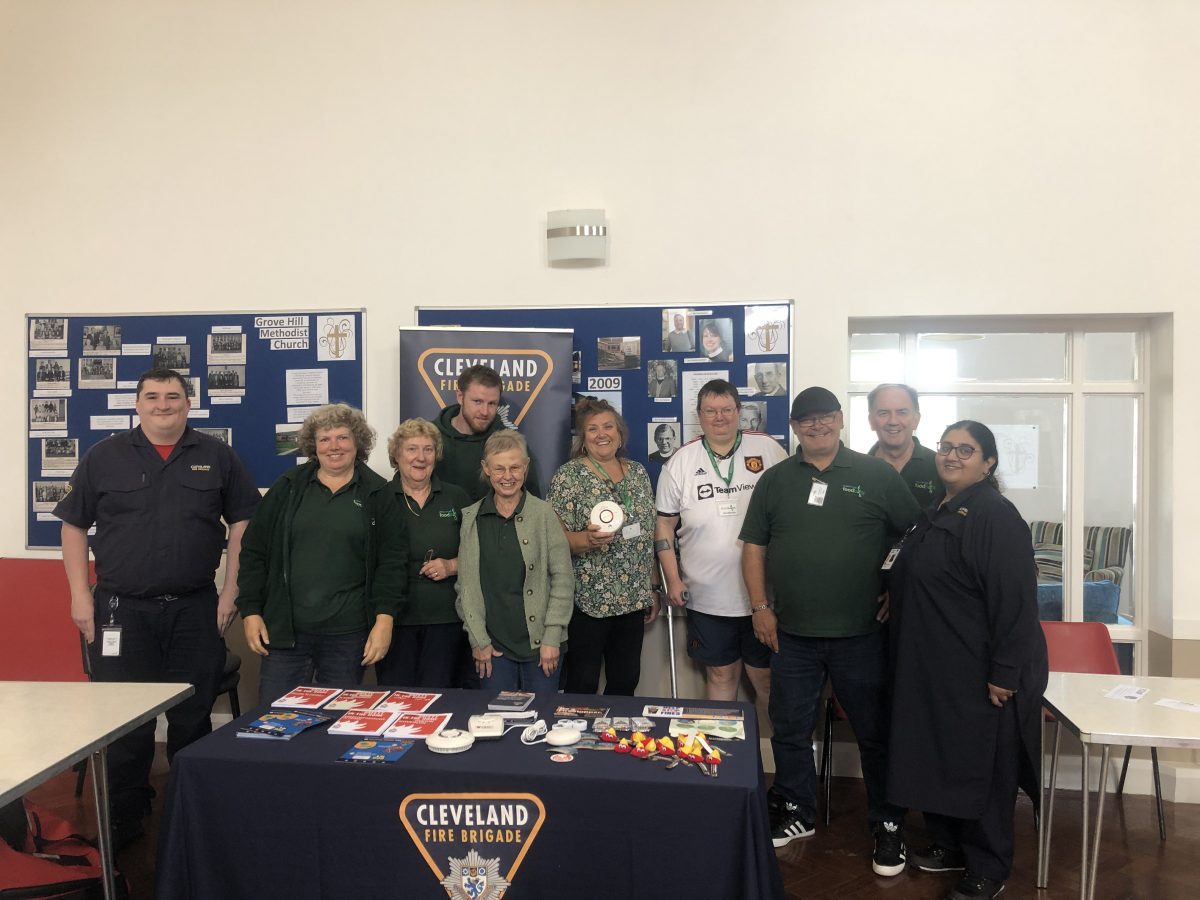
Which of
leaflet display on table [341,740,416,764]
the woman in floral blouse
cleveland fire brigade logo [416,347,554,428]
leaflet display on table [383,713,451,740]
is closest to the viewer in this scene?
leaflet display on table [341,740,416,764]

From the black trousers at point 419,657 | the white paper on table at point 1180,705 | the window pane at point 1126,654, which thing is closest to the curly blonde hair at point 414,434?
the black trousers at point 419,657

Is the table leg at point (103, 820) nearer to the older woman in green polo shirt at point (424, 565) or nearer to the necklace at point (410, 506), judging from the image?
the older woman in green polo shirt at point (424, 565)

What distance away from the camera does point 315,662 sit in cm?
286

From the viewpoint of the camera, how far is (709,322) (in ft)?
12.5

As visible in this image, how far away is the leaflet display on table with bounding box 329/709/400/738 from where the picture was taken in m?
2.22

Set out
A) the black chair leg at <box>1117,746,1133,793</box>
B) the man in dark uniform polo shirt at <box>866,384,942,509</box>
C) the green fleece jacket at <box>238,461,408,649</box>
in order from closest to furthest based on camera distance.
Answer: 1. the green fleece jacket at <box>238,461,408,649</box>
2. the man in dark uniform polo shirt at <box>866,384,942,509</box>
3. the black chair leg at <box>1117,746,1133,793</box>

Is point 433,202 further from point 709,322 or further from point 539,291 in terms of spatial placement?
point 709,322

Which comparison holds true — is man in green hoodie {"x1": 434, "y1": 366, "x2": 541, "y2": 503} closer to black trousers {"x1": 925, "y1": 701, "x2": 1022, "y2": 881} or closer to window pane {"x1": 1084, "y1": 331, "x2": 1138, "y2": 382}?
black trousers {"x1": 925, "y1": 701, "x2": 1022, "y2": 881}

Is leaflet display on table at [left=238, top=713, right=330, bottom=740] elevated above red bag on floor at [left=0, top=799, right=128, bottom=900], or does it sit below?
above

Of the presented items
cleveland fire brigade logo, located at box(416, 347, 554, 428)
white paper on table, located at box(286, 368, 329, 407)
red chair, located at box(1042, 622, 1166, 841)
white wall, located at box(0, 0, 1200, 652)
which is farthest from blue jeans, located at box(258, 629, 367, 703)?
red chair, located at box(1042, 622, 1166, 841)

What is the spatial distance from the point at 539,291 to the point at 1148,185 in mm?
2747

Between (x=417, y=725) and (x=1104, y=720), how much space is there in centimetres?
195

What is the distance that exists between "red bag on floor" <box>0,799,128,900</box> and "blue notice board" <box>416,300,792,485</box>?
2484 millimetres

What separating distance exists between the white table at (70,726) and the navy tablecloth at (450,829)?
0.26m
